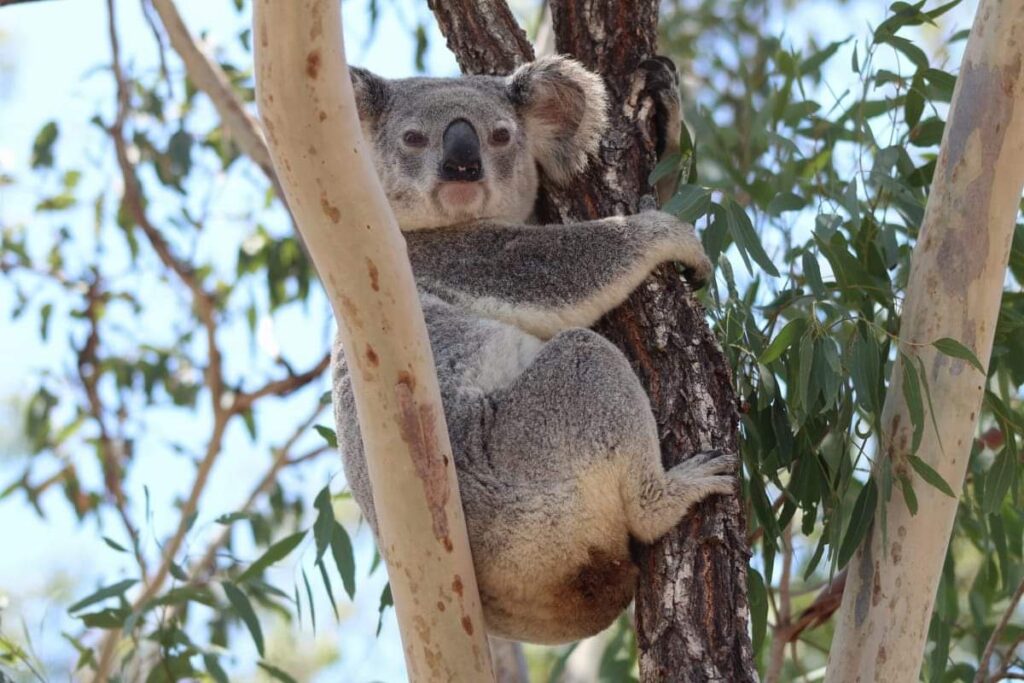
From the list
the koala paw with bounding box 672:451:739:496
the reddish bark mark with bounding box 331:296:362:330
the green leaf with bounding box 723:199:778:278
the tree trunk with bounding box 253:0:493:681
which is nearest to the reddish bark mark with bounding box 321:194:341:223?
the tree trunk with bounding box 253:0:493:681

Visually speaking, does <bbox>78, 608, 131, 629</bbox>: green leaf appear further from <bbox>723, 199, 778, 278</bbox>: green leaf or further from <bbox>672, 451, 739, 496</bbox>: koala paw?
<bbox>723, 199, 778, 278</bbox>: green leaf

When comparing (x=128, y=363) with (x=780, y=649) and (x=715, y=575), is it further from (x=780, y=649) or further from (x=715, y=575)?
(x=715, y=575)

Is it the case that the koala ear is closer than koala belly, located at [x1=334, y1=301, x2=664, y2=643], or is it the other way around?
koala belly, located at [x1=334, y1=301, x2=664, y2=643]

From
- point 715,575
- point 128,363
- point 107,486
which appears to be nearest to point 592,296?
point 715,575

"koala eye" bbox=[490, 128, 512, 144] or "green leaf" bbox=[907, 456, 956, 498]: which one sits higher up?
"koala eye" bbox=[490, 128, 512, 144]

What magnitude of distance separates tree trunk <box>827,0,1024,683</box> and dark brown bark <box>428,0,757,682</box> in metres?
0.35

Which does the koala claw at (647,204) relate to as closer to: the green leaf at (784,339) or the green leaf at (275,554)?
the green leaf at (784,339)

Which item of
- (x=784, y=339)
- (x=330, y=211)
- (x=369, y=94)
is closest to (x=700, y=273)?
(x=784, y=339)

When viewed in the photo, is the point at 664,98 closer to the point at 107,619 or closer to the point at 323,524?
the point at 323,524

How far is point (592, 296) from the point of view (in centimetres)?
328

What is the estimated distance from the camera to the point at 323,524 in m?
3.89

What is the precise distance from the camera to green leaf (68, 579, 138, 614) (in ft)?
12.8

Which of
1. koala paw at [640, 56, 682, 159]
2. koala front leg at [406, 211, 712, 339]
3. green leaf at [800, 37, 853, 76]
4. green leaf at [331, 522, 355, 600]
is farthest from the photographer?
green leaf at [800, 37, 853, 76]

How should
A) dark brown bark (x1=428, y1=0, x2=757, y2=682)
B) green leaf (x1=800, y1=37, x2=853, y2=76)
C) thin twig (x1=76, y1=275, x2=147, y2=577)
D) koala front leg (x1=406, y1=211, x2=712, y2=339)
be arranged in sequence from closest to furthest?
dark brown bark (x1=428, y1=0, x2=757, y2=682) < koala front leg (x1=406, y1=211, x2=712, y2=339) < green leaf (x1=800, y1=37, x2=853, y2=76) < thin twig (x1=76, y1=275, x2=147, y2=577)
